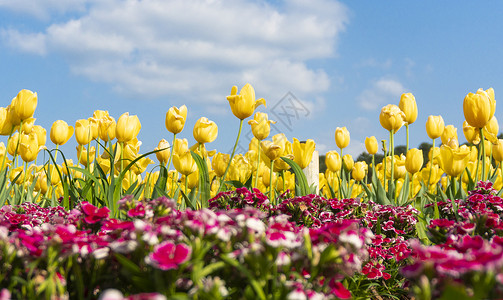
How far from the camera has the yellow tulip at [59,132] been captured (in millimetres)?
4156

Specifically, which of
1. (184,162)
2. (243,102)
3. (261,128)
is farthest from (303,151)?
(184,162)

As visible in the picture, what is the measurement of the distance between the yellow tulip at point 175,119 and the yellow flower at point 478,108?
2552mm

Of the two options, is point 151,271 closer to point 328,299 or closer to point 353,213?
point 328,299

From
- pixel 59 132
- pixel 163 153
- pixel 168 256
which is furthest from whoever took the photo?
pixel 59 132

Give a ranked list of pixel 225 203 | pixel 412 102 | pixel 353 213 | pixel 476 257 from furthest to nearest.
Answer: pixel 412 102, pixel 353 213, pixel 225 203, pixel 476 257

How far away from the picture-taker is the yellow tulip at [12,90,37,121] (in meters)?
3.37

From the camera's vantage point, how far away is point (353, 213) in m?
3.26

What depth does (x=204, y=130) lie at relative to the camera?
358 cm

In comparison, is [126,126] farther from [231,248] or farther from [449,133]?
[449,133]

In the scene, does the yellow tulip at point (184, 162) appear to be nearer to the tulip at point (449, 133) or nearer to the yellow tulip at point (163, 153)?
the yellow tulip at point (163, 153)

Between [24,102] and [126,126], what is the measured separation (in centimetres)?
86

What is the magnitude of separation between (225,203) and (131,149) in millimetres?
1225

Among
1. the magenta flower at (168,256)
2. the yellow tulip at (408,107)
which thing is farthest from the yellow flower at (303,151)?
the magenta flower at (168,256)

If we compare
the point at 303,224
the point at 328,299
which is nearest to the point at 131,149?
the point at 303,224
